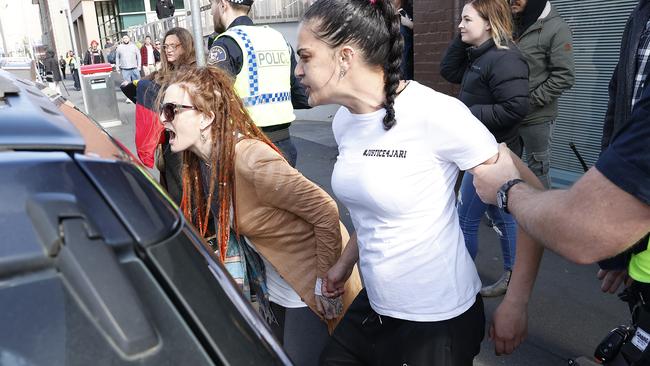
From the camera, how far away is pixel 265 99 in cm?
373

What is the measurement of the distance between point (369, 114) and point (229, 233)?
2.65 feet

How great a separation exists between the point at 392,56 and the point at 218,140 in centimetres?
81

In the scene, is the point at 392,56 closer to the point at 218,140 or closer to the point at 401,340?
the point at 218,140

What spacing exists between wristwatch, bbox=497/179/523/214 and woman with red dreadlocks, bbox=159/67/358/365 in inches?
32.5

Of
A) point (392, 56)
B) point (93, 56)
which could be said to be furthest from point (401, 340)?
point (93, 56)

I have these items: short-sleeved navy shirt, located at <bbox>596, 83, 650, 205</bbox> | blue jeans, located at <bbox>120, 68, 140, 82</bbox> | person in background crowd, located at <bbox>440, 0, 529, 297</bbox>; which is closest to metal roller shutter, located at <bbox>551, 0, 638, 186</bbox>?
person in background crowd, located at <bbox>440, 0, 529, 297</bbox>

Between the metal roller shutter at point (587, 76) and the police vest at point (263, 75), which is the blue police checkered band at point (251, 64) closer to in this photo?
the police vest at point (263, 75)

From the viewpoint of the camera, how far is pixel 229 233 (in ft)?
7.26

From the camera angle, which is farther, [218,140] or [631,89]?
[218,140]

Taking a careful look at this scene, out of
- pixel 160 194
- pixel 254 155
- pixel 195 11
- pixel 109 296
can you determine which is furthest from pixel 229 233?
pixel 195 11

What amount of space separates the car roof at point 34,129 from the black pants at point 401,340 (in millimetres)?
1182

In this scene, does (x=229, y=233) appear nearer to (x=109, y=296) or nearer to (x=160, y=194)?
(x=160, y=194)

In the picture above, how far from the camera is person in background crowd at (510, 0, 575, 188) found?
3811mm

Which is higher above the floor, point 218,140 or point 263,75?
point 263,75
